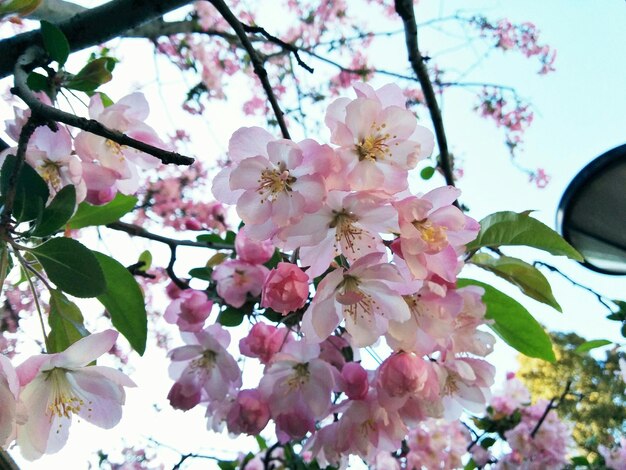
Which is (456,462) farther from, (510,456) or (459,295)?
(459,295)

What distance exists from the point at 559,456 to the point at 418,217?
2185 millimetres

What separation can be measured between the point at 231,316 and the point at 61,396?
1.24 feet

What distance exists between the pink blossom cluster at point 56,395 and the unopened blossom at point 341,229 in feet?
0.71

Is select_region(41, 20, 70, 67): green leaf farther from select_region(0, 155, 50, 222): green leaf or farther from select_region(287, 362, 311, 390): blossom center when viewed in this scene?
select_region(287, 362, 311, 390): blossom center

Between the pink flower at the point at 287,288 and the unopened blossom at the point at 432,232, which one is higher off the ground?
the unopened blossom at the point at 432,232

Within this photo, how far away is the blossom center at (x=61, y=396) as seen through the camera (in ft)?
1.82

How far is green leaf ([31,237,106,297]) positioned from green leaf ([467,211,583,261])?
48cm

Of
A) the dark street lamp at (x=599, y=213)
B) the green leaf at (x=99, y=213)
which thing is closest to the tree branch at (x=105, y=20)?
the green leaf at (x=99, y=213)

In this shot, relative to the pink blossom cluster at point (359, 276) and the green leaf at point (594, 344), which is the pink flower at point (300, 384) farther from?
the green leaf at point (594, 344)

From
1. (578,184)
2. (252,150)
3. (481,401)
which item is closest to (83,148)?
(252,150)

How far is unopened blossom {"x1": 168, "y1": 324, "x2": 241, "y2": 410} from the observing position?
0.87 meters

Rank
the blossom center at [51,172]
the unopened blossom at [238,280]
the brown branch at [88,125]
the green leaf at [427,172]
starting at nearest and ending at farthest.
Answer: the brown branch at [88,125], the blossom center at [51,172], the unopened blossom at [238,280], the green leaf at [427,172]

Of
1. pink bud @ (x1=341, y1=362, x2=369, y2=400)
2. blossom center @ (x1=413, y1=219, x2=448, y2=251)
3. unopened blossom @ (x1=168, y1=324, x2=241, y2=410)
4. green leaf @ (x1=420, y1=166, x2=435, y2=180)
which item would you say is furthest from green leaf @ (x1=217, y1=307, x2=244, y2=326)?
green leaf @ (x1=420, y1=166, x2=435, y2=180)

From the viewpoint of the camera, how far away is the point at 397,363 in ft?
2.08
